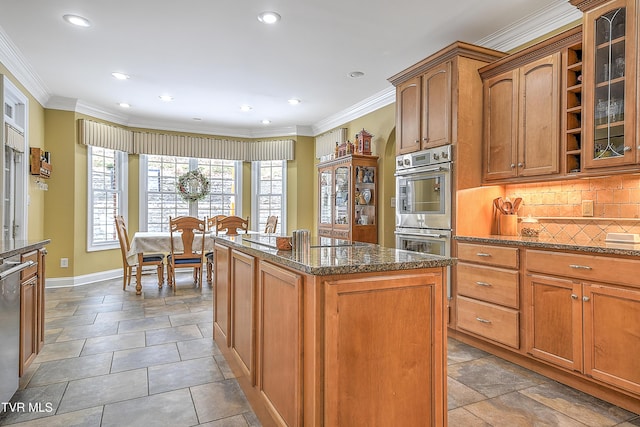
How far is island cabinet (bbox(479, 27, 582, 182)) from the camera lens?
2.75m

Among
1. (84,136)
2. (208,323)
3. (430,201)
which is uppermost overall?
(84,136)

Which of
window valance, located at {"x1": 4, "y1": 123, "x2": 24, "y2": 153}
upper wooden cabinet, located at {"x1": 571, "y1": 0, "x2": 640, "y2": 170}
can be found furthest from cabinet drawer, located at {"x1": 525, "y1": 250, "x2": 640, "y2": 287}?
window valance, located at {"x1": 4, "y1": 123, "x2": 24, "y2": 153}

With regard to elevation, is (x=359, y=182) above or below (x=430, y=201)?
above

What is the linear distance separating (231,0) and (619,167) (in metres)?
2.96

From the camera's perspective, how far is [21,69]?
4.18 m

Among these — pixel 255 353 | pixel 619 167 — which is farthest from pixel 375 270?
pixel 619 167

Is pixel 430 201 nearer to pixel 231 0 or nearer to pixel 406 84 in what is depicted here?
pixel 406 84

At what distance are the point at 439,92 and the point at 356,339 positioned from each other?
2.62 metres

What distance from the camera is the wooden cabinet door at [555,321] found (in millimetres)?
2295

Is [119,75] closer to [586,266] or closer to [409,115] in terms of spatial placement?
[409,115]

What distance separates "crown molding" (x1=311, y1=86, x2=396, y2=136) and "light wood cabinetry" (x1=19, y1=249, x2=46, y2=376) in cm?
416

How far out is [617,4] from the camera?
2.34 meters

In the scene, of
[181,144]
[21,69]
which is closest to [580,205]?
[21,69]

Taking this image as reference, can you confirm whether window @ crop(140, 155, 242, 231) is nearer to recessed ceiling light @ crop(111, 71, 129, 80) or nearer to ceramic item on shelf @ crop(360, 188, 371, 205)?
recessed ceiling light @ crop(111, 71, 129, 80)
